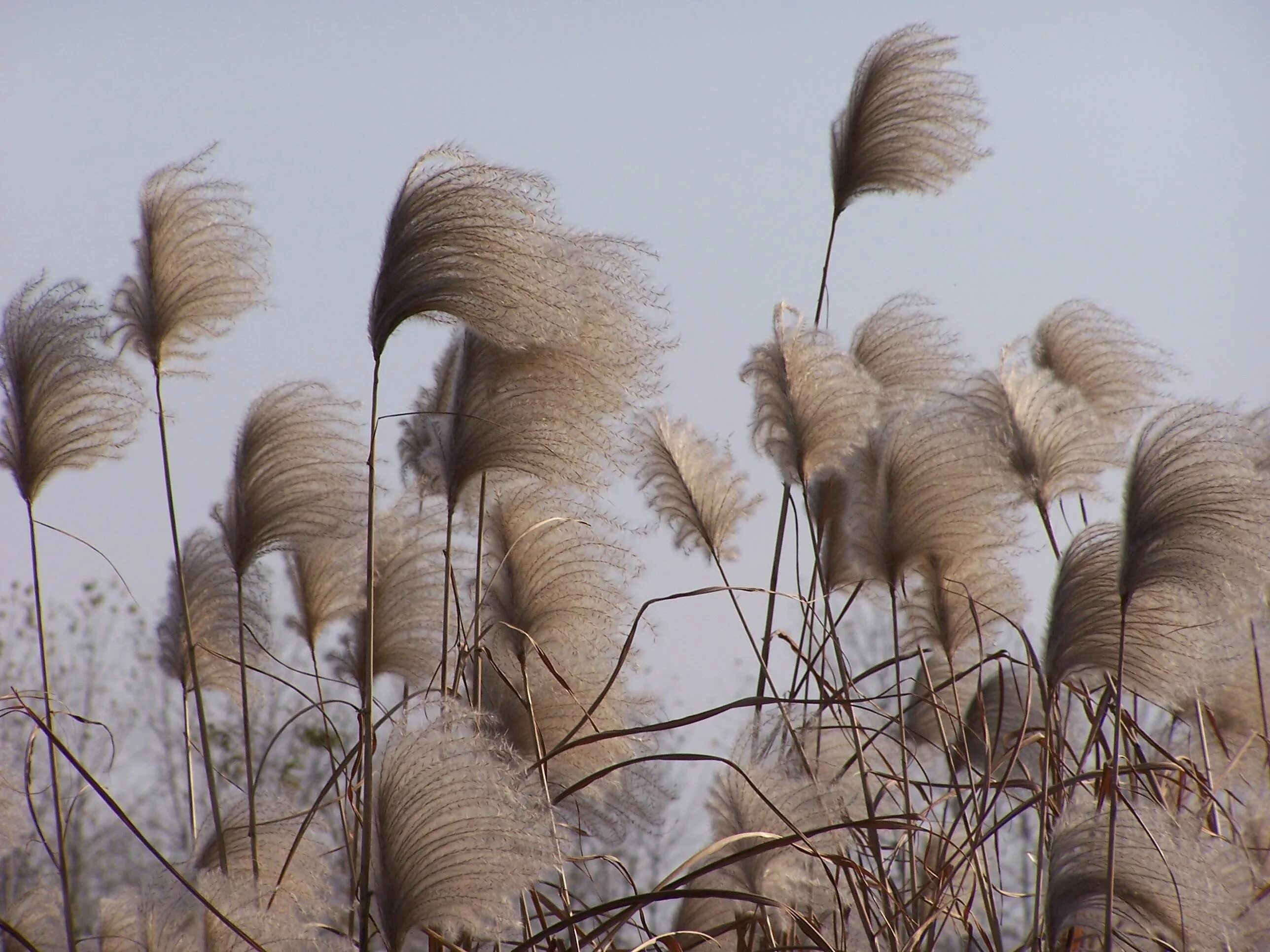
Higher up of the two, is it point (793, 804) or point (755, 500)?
point (755, 500)

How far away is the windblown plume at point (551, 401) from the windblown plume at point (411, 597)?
40 centimetres

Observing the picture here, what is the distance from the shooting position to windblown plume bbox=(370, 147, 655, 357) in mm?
2049

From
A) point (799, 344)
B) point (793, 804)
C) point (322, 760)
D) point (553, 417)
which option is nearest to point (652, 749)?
point (793, 804)

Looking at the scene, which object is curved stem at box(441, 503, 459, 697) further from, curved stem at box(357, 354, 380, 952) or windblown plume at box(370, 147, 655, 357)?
windblown plume at box(370, 147, 655, 357)

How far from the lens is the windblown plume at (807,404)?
9.07 ft

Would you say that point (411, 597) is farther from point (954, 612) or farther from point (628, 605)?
point (954, 612)

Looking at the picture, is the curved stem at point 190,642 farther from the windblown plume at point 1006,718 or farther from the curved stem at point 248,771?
the windblown plume at point 1006,718

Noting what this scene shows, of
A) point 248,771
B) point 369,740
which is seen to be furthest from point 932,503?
point 248,771

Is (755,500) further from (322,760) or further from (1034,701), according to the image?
(322,760)

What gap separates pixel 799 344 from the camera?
2.83 meters

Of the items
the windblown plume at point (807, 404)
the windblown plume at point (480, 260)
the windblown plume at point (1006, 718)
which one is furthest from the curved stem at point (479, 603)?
the windblown plume at point (1006, 718)

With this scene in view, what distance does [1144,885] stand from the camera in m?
2.04

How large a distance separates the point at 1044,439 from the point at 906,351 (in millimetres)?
726

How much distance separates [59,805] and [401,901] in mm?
1060
